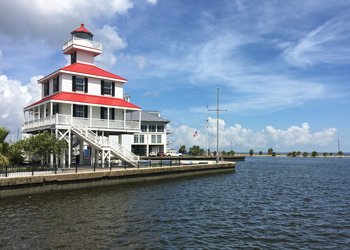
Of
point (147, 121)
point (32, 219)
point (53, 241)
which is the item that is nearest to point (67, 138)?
point (32, 219)

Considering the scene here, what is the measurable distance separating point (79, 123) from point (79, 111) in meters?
2.95

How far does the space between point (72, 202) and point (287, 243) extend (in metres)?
14.3

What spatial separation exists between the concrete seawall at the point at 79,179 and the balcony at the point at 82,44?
703 inches

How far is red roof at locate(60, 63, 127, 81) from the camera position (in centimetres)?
3844

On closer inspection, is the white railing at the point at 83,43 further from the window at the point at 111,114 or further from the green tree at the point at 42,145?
the green tree at the point at 42,145

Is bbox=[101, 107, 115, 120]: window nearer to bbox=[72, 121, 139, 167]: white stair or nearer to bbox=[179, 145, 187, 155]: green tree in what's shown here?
bbox=[72, 121, 139, 167]: white stair

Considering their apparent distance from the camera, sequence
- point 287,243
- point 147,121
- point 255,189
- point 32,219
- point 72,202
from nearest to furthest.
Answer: point 287,243 → point 32,219 → point 72,202 → point 255,189 → point 147,121

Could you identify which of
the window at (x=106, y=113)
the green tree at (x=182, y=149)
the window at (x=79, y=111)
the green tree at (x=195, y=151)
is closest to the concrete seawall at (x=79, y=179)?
the window at (x=106, y=113)

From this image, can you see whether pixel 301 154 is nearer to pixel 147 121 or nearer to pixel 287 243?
pixel 147 121

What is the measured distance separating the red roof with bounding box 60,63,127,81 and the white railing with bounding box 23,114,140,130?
5.99 meters

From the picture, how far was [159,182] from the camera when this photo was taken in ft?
115

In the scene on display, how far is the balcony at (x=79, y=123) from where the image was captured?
33.8 m

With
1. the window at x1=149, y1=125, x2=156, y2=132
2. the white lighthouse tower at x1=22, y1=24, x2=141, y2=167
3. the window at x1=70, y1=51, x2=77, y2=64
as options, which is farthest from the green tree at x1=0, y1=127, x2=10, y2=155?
the window at x1=149, y1=125, x2=156, y2=132

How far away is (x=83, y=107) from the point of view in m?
38.0
